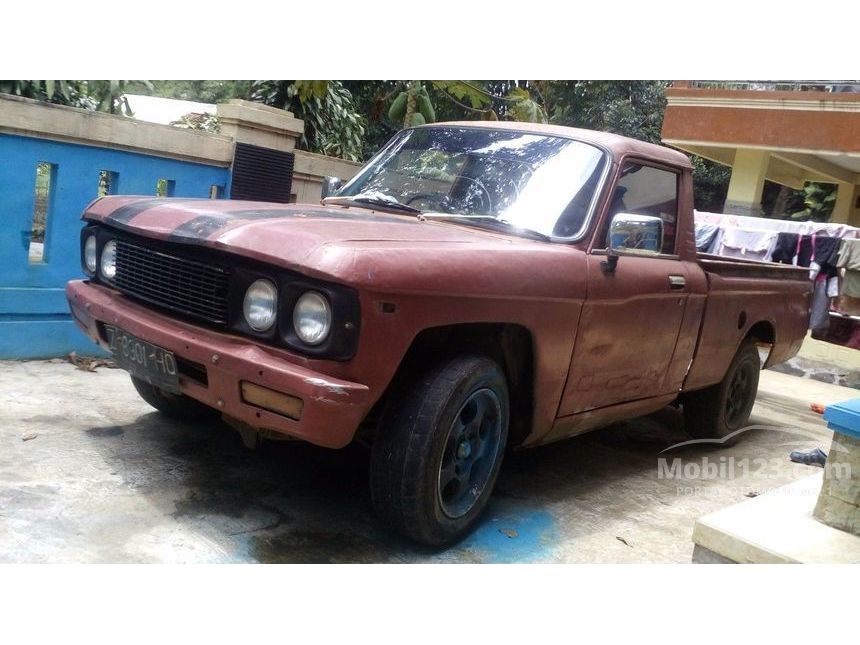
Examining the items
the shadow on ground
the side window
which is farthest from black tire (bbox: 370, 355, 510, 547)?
the side window

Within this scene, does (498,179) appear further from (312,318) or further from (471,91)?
(471,91)

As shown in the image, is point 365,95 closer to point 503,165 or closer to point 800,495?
point 503,165

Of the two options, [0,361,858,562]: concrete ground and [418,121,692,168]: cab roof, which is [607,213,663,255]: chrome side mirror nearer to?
[418,121,692,168]: cab roof

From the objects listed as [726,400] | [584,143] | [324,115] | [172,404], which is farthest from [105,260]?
[324,115]

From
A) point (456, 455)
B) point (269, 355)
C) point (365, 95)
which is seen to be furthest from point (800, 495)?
point (365, 95)

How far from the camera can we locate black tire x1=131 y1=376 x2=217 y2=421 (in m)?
3.65

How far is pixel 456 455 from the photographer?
112 inches

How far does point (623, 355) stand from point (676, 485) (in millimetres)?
951

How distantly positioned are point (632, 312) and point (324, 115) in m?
5.27

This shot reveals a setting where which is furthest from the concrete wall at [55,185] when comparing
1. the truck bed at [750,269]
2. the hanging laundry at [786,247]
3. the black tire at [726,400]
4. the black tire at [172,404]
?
the hanging laundry at [786,247]

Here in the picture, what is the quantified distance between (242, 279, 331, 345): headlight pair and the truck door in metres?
1.21

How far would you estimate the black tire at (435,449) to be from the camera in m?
2.62

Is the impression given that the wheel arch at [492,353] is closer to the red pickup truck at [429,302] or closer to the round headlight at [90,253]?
the red pickup truck at [429,302]
